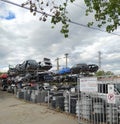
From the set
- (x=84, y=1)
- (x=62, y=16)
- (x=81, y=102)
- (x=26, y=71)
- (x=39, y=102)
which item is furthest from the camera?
(x=26, y=71)

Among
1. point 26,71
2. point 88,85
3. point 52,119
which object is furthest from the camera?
point 26,71

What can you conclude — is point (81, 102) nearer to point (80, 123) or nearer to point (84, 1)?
point (80, 123)

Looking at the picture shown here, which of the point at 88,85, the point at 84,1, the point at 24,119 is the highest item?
the point at 84,1

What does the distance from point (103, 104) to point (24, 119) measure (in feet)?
17.4

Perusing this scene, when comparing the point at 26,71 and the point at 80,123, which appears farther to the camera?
the point at 26,71

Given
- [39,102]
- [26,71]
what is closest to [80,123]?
[39,102]

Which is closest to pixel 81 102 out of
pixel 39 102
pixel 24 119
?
pixel 24 119

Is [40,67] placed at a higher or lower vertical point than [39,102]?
higher

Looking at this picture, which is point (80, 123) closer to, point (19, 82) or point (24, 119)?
point (24, 119)

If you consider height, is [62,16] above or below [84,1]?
below

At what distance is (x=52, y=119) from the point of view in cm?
1803

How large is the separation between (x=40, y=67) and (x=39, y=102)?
1258 cm

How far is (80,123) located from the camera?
15492 mm

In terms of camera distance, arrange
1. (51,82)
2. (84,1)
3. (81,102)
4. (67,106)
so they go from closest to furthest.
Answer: (84,1)
(81,102)
(67,106)
(51,82)
